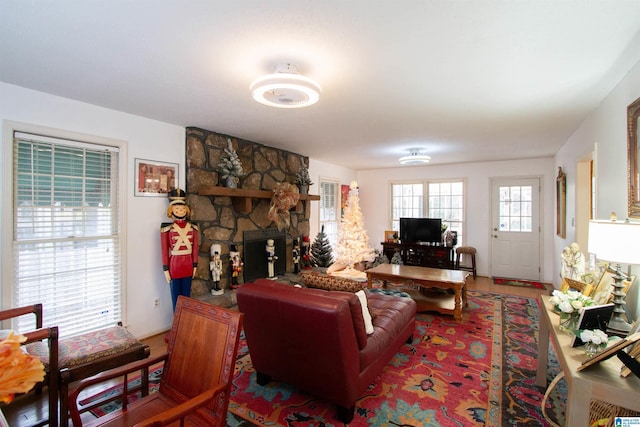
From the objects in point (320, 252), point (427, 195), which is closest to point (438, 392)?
point (320, 252)

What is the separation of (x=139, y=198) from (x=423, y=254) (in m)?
5.13

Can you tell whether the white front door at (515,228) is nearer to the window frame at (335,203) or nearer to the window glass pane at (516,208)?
→ the window glass pane at (516,208)

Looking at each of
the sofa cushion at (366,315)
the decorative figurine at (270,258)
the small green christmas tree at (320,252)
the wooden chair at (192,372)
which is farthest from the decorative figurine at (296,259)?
the wooden chair at (192,372)

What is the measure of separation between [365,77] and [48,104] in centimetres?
271

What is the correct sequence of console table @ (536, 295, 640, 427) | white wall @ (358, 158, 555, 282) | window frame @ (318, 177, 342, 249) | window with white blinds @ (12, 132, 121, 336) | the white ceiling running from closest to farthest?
console table @ (536, 295, 640, 427) → the white ceiling → window with white blinds @ (12, 132, 121, 336) → white wall @ (358, 158, 555, 282) → window frame @ (318, 177, 342, 249)

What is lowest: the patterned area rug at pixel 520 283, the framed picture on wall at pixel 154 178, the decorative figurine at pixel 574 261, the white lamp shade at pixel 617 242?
the patterned area rug at pixel 520 283

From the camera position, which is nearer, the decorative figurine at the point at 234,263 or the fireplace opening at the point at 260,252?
the decorative figurine at the point at 234,263

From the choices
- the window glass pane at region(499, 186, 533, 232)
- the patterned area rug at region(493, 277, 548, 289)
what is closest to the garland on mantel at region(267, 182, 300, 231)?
the patterned area rug at region(493, 277, 548, 289)

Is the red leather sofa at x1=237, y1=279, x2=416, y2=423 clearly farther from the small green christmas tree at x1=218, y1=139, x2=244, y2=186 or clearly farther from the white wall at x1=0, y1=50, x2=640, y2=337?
the small green christmas tree at x1=218, y1=139, x2=244, y2=186

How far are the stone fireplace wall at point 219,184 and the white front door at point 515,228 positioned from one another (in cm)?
446

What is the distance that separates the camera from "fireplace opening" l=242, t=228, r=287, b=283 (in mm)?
4410

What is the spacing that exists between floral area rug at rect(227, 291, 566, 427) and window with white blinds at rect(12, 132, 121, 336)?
1575mm

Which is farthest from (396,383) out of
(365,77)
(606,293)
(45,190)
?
(45,190)

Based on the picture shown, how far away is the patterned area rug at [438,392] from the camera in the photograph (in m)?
2.04
